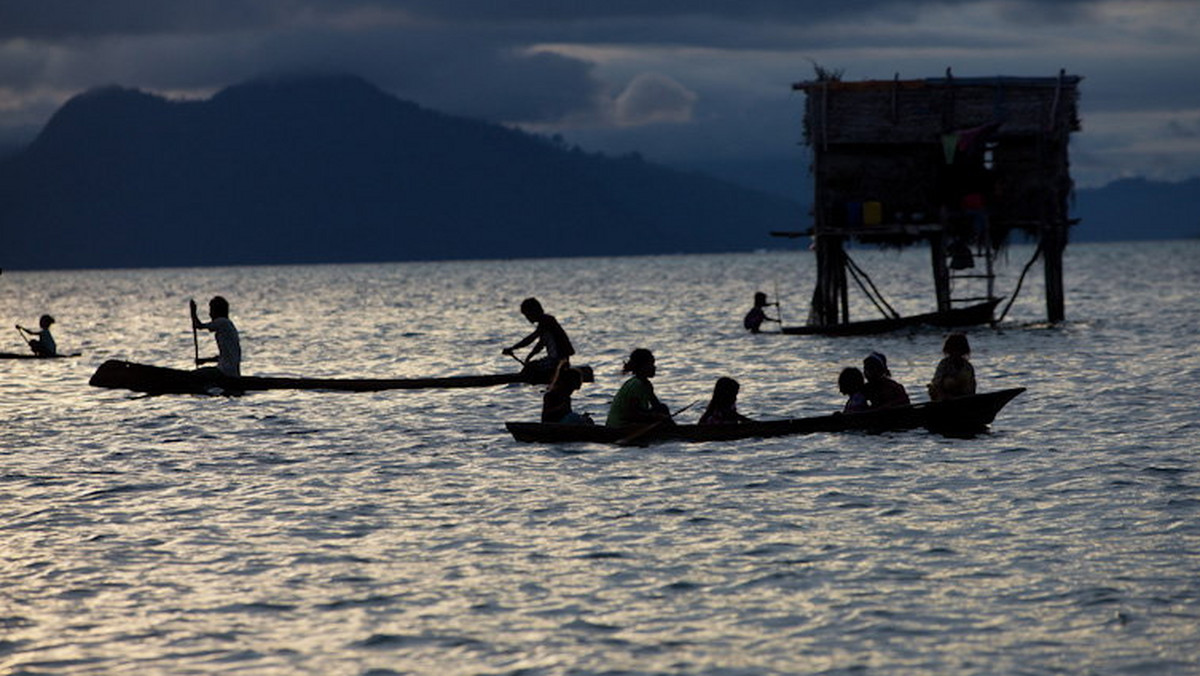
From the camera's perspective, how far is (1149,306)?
69000mm

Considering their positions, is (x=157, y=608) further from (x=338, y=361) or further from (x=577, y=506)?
(x=338, y=361)

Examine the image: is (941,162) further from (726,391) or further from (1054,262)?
(726,391)

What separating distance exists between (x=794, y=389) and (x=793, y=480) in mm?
12976

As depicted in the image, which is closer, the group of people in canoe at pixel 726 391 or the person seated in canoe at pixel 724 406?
the group of people in canoe at pixel 726 391

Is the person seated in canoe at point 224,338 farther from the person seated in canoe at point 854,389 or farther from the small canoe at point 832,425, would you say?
the person seated in canoe at point 854,389

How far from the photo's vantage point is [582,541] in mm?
14727

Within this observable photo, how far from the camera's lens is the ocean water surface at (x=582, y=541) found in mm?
11039

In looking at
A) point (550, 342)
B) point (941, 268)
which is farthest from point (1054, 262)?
point (550, 342)

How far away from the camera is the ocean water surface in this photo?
11039mm

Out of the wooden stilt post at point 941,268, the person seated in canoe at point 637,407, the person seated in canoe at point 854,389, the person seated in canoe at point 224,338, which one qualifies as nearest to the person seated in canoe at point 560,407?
the person seated in canoe at point 637,407

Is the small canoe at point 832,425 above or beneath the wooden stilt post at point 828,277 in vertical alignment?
beneath

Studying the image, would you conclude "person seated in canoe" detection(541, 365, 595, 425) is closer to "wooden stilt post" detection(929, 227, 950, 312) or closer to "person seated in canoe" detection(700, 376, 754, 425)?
"person seated in canoe" detection(700, 376, 754, 425)

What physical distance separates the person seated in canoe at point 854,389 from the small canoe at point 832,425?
266 mm

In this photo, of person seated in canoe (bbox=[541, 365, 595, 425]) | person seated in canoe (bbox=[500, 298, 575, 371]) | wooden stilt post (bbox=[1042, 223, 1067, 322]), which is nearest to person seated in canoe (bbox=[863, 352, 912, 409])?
person seated in canoe (bbox=[541, 365, 595, 425])
